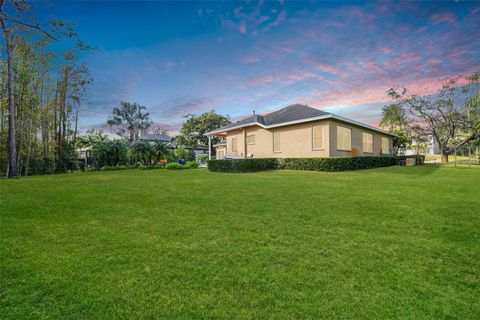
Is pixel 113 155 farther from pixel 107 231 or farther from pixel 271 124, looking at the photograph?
pixel 107 231

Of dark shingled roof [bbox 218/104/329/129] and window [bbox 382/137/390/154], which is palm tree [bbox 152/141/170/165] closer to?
dark shingled roof [bbox 218/104/329/129]

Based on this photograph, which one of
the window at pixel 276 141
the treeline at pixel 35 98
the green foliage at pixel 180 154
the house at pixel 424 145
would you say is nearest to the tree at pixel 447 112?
the house at pixel 424 145

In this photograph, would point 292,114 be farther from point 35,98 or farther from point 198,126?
point 198,126

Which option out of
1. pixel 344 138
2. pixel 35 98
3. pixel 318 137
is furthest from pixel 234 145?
pixel 35 98

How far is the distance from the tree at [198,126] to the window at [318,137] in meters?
26.5

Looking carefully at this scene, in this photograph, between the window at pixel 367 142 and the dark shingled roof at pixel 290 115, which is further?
the window at pixel 367 142

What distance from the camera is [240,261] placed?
245cm

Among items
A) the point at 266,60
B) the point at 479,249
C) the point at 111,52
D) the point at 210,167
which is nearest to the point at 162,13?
the point at 111,52

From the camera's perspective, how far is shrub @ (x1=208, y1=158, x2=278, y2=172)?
1316 cm

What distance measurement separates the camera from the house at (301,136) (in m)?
13.6

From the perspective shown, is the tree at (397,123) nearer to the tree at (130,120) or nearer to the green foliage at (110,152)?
the green foliage at (110,152)

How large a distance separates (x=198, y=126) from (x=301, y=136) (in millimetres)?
27272

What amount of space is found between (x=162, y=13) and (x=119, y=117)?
3874cm

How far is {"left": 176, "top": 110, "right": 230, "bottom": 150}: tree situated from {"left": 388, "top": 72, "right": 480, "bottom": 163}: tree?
25150 mm
